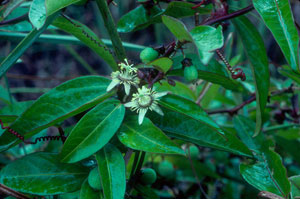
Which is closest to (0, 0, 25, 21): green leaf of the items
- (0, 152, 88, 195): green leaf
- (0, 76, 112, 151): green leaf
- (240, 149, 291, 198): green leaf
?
(0, 76, 112, 151): green leaf

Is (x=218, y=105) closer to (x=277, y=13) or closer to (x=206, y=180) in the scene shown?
(x=206, y=180)

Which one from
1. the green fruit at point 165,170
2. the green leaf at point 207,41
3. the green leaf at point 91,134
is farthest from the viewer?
the green fruit at point 165,170

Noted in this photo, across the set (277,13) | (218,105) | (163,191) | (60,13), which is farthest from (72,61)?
(277,13)

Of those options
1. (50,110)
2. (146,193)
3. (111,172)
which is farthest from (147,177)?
(50,110)

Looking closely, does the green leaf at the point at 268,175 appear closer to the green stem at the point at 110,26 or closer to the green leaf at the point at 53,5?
the green stem at the point at 110,26

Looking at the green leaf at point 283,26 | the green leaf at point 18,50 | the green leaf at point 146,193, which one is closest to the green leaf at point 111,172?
the green leaf at point 146,193

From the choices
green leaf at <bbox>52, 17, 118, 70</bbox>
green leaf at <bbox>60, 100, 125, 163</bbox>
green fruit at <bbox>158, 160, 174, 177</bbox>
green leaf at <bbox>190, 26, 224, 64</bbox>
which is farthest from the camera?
green fruit at <bbox>158, 160, 174, 177</bbox>

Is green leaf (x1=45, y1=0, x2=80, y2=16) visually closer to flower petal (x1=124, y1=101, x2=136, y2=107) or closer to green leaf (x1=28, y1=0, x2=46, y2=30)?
green leaf (x1=28, y1=0, x2=46, y2=30)
